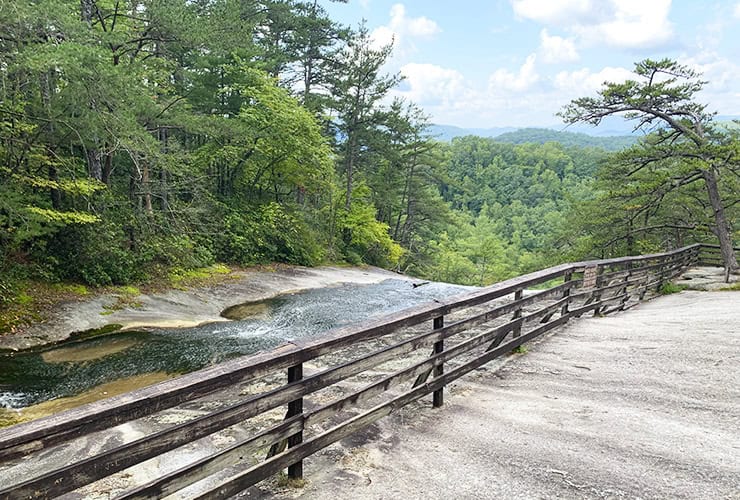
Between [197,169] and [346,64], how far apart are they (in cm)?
1218

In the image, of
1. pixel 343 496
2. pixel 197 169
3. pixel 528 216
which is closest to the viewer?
pixel 343 496

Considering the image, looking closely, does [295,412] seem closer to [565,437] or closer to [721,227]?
[565,437]

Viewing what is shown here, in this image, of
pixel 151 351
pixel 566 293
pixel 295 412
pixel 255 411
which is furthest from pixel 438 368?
pixel 151 351

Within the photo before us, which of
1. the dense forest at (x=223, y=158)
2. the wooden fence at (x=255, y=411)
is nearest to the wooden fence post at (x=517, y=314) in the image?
the wooden fence at (x=255, y=411)

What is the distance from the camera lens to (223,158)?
19969mm

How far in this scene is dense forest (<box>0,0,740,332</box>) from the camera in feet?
30.4

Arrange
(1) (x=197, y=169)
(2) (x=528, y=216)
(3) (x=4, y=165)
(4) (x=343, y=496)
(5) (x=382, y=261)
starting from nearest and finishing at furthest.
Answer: (4) (x=343, y=496) → (3) (x=4, y=165) → (1) (x=197, y=169) → (5) (x=382, y=261) → (2) (x=528, y=216)

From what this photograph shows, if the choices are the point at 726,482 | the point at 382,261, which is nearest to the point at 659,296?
the point at 726,482

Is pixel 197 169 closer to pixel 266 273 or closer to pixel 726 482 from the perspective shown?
pixel 266 273

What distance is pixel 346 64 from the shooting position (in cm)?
2598

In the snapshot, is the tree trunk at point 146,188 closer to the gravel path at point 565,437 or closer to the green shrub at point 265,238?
the green shrub at point 265,238

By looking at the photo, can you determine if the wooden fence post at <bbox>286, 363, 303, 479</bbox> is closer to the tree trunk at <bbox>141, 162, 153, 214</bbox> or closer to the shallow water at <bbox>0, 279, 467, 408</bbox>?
the shallow water at <bbox>0, 279, 467, 408</bbox>

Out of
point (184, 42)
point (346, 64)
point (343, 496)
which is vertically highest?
point (346, 64)

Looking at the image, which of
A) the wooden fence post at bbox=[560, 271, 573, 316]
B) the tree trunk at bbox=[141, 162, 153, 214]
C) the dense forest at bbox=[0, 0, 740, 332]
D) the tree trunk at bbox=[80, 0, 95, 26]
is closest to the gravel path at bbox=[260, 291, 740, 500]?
the wooden fence post at bbox=[560, 271, 573, 316]
